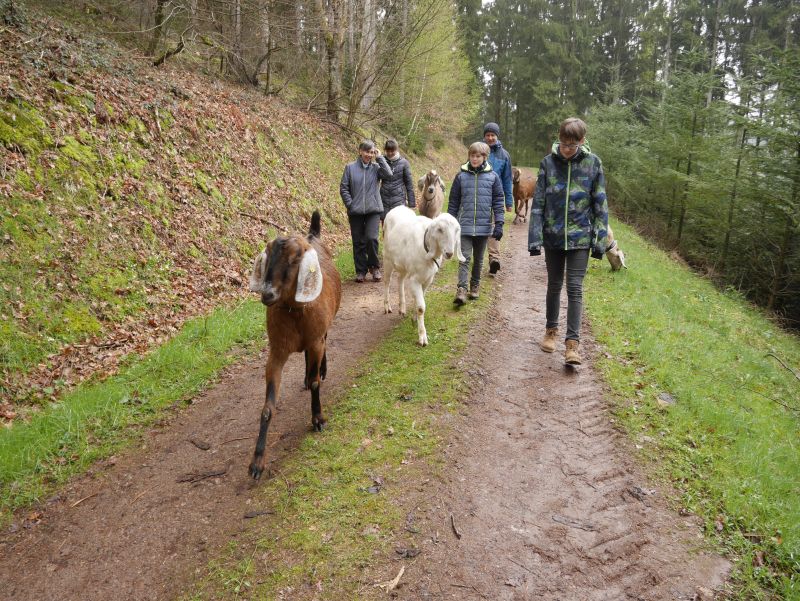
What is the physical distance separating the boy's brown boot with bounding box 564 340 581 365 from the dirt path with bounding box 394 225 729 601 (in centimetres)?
37

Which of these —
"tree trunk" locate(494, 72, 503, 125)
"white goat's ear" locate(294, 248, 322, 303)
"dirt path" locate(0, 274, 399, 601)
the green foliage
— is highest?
"tree trunk" locate(494, 72, 503, 125)

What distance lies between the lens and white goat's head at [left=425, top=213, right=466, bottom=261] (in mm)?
5621

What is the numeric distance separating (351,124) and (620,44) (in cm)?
4183

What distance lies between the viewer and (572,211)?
5.07 meters

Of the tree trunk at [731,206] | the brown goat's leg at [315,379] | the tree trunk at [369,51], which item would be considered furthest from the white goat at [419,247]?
the tree trunk at [731,206]

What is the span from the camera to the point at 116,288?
20.6 feet

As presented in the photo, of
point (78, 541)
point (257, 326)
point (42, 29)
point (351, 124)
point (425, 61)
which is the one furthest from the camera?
point (425, 61)

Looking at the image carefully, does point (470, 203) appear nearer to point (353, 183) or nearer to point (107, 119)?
point (353, 183)

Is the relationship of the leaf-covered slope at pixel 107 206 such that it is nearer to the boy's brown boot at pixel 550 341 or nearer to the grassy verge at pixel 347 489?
the grassy verge at pixel 347 489

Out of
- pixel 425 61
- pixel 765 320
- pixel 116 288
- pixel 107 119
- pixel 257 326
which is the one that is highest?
pixel 425 61

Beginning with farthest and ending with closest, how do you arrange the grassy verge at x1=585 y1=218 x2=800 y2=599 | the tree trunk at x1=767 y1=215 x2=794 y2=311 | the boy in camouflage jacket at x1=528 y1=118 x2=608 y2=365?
the tree trunk at x1=767 y1=215 x2=794 y2=311 → the boy in camouflage jacket at x1=528 y1=118 x2=608 y2=365 → the grassy verge at x1=585 y1=218 x2=800 y2=599

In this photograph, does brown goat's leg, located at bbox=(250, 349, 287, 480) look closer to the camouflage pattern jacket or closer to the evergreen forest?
the camouflage pattern jacket

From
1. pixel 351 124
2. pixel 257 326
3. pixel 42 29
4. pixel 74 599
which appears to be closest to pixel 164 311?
pixel 257 326

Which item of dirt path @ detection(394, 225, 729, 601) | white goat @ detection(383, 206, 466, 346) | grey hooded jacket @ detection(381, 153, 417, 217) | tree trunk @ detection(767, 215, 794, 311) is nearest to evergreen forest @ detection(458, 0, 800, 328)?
tree trunk @ detection(767, 215, 794, 311)
